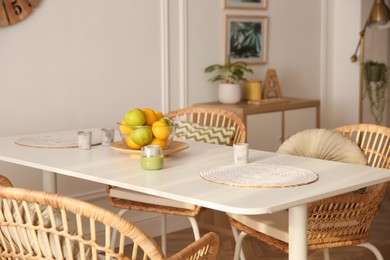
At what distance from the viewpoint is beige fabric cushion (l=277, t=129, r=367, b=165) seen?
2.84m

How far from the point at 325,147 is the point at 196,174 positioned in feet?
2.58

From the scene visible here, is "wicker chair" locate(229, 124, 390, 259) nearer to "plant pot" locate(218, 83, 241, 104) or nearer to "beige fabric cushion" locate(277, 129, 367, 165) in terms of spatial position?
"beige fabric cushion" locate(277, 129, 367, 165)

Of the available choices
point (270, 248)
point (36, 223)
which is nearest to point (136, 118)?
point (36, 223)

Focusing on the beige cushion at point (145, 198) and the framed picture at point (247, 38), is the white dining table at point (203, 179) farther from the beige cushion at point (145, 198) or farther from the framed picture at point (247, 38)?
the framed picture at point (247, 38)

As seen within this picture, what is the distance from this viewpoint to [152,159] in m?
2.43

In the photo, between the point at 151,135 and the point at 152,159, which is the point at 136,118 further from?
the point at 152,159

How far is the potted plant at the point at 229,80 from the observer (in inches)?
174

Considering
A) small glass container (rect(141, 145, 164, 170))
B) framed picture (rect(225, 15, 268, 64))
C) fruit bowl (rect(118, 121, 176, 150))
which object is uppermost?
framed picture (rect(225, 15, 268, 64))

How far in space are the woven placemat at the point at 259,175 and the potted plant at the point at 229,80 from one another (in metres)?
1.93

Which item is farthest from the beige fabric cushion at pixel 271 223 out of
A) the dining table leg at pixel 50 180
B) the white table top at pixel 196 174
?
the dining table leg at pixel 50 180

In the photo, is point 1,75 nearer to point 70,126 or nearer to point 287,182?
point 70,126

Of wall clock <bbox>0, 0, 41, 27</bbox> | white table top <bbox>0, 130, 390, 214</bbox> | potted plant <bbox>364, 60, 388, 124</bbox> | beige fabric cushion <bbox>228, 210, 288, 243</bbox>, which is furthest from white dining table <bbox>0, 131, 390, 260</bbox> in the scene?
potted plant <bbox>364, 60, 388, 124</bbox>

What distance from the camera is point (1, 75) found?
3.54 m

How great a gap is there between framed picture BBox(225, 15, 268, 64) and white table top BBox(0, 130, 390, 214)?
1.75 metres
